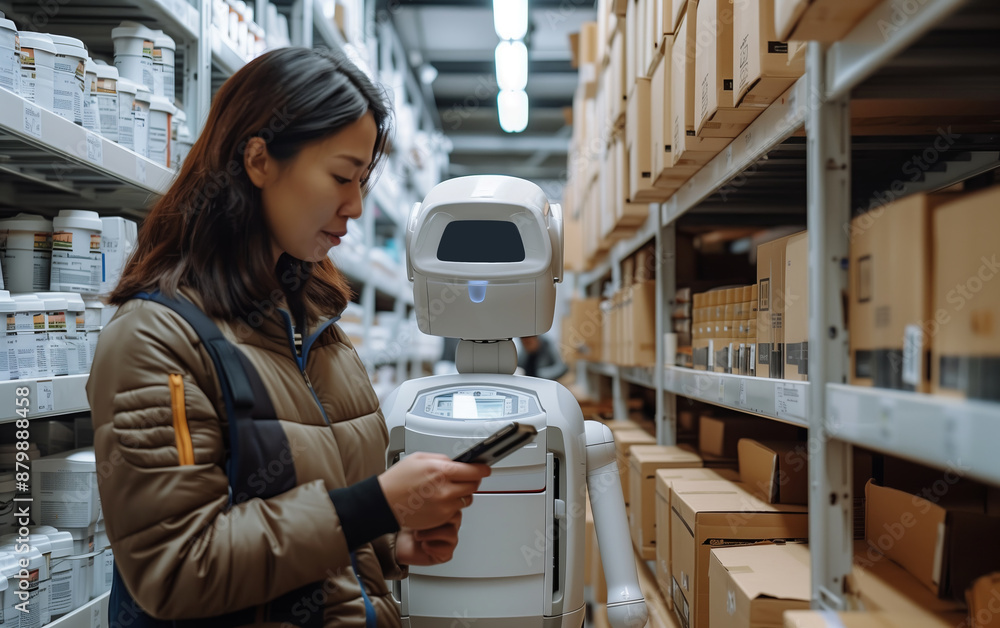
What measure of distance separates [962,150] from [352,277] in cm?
344

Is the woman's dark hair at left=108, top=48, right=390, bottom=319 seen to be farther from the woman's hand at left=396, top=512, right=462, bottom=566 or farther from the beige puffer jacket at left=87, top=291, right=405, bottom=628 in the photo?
the woman's hand at left=396, top=512, right=462, bottom=566

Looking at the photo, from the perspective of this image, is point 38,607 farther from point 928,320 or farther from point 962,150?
point 962,150

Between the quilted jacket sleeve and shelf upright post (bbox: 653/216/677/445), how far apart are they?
5.84ft

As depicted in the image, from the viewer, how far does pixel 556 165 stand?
9758mm

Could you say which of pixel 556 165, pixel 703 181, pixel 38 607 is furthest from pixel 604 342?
pixel 556 165

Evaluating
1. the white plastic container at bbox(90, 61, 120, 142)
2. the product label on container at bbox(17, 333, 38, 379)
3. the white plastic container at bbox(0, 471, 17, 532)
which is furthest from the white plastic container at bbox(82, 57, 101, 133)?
the white plastic container at bbox(0, 471, 17, 532)

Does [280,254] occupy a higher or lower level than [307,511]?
higher

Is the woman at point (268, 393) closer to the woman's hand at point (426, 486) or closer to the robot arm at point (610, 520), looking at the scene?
the woman's hand at point (426, 486)

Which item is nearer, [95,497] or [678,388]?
[95,497]

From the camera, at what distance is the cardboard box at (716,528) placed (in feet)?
5.26

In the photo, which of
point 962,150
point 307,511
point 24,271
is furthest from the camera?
point 962,150

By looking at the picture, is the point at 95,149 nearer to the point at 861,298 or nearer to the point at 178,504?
the point at 178,504

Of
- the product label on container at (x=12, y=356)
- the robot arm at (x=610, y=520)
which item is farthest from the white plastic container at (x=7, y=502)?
the robot arm at (x=610, y=520)

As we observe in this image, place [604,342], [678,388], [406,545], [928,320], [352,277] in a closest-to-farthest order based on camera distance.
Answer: [928,320], [406,545], [678,388], [604,342], [352,277]
